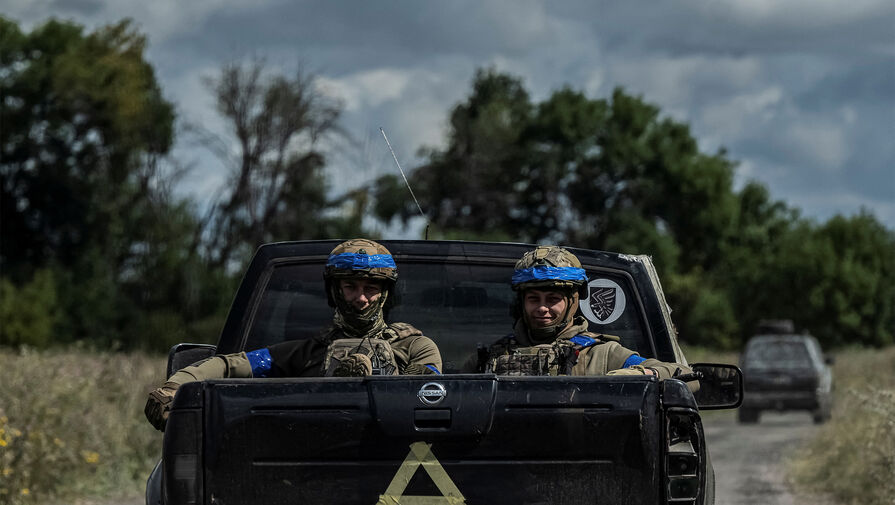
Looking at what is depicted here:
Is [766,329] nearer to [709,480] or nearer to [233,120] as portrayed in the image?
[233,120]

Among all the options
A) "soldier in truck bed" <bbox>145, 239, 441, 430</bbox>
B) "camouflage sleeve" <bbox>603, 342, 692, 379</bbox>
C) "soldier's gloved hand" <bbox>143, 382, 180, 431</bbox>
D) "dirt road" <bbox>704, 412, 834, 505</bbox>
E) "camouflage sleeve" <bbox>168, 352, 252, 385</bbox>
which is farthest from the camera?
"dirt road" <bbox>704, 412, 834, 505</bbox>

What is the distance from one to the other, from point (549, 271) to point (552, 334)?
A: 286mm

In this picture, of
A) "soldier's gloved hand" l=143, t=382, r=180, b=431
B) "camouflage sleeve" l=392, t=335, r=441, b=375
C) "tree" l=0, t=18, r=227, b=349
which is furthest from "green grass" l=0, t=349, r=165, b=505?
"tree" l=0, t=18, r=227, b=349

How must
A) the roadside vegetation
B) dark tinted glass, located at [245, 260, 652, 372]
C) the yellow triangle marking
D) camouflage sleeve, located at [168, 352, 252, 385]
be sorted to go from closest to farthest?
the yellow triangle marking, camouflage sleeve, located at [168, 352, 252, 385], dark tinted glass, located at [245, 260, 652, 372], the roadside vegetation

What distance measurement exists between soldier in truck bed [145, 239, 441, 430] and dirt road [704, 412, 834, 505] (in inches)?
292

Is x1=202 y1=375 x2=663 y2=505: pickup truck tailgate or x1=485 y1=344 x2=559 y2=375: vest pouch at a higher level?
x1=485 y1=344 x2=559 y2=375: vest pouch

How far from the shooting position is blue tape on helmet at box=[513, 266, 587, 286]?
557 centimetres

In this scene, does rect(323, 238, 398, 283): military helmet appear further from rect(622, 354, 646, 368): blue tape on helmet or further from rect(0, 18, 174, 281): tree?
rect(0, 18, 174, 281): tree

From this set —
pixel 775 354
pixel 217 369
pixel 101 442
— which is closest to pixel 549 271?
pixel 217 369

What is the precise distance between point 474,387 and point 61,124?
147 feet

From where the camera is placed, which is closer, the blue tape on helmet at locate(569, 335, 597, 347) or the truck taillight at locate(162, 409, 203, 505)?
the truck taillight at locate(162, 409, 203, 505)

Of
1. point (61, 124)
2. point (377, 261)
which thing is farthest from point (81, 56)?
point (377, 261)

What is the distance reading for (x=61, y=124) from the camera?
4719cm

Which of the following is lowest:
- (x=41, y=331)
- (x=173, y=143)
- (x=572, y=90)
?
(x=41, y=331)
